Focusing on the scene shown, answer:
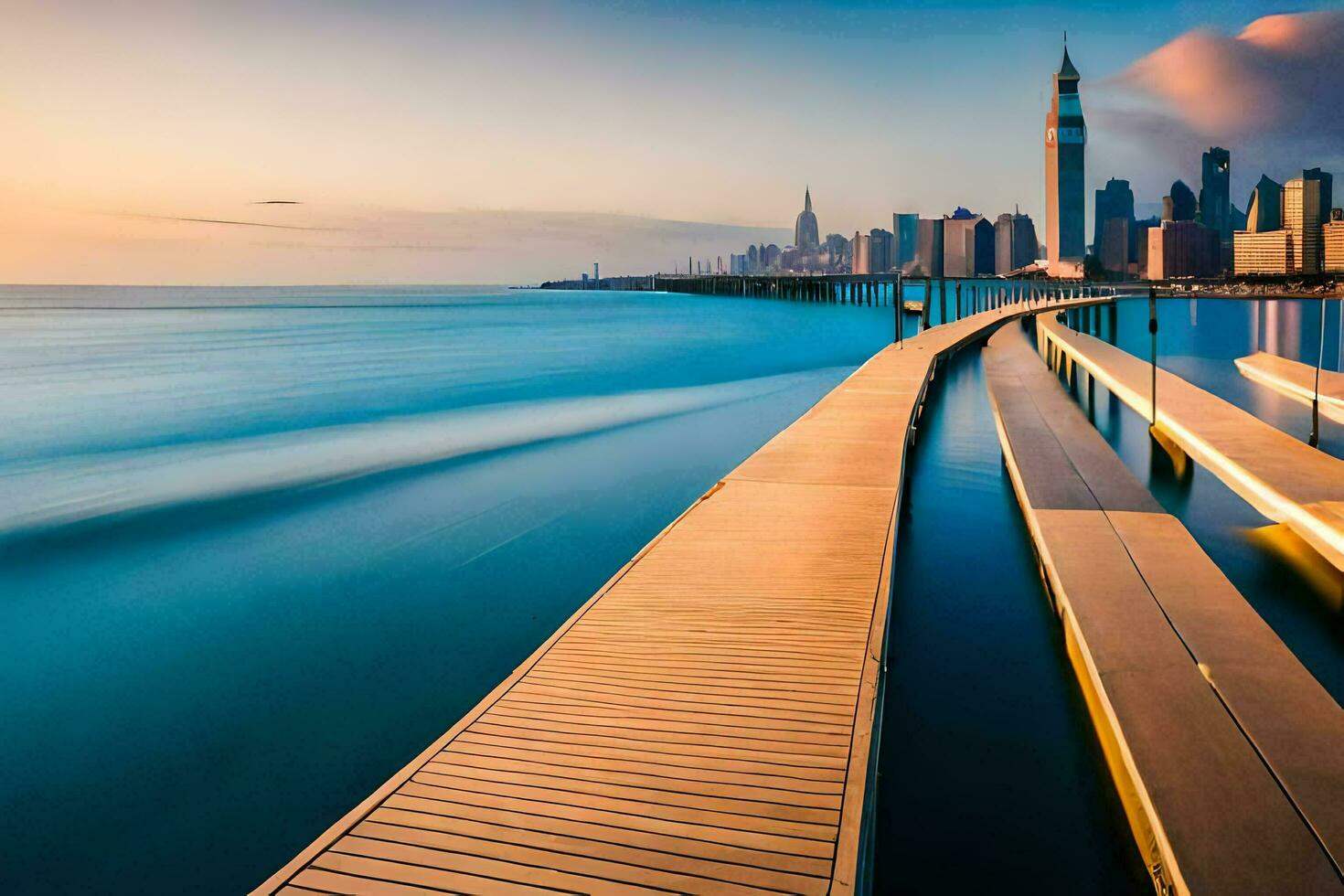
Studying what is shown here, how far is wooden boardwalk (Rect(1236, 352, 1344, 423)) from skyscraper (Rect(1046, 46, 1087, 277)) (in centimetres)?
13780

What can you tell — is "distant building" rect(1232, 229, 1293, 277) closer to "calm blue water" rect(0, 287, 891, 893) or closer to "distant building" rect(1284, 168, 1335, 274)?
"distant building" rect(1284, 168, 1335, 274)

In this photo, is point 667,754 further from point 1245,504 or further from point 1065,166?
point 1065,166

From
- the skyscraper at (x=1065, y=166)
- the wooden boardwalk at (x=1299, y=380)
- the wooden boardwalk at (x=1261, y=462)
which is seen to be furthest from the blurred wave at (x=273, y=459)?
the skyscraper at (x=1065, y=166)

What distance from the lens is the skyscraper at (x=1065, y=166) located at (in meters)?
142

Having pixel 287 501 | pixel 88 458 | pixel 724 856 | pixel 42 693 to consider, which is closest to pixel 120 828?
pixel 42 693

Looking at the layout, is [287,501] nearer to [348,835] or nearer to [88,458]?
[88,458]

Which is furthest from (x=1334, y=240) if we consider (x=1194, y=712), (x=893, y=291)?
(x=893, y=291)

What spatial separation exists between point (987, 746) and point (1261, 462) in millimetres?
4699

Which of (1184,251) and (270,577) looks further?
(1184,251)

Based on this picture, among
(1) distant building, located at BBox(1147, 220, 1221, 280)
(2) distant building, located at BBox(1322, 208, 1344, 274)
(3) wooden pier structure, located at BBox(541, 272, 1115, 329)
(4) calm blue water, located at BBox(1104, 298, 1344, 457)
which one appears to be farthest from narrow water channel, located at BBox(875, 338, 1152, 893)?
(1) distant building, located at BBox(1147, 220, 1221, 280)

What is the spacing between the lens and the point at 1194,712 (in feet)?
12.5

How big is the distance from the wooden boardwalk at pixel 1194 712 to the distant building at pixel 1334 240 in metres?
13.0

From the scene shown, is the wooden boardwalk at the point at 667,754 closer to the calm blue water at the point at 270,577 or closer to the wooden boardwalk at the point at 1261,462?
the calm blue water at the point at 270,577

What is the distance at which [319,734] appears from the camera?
18.2 ft
